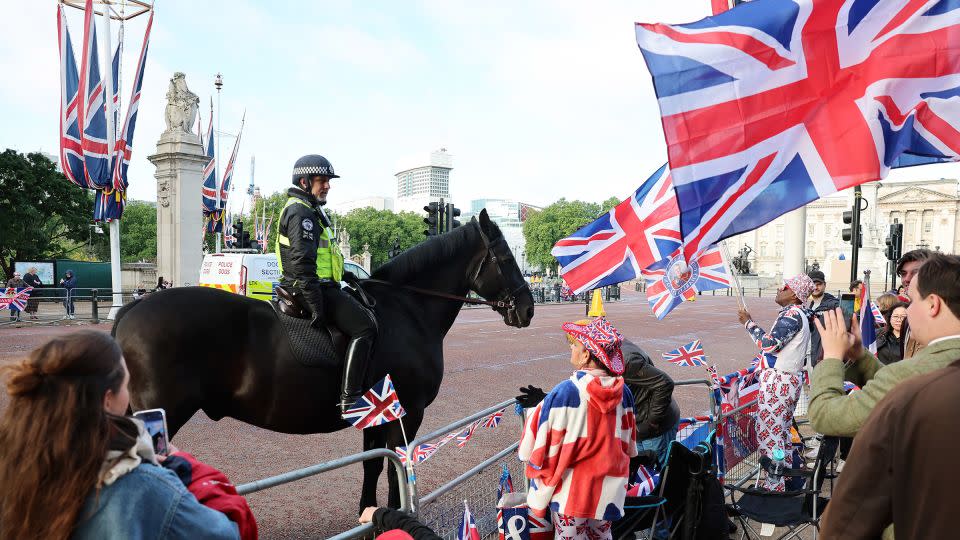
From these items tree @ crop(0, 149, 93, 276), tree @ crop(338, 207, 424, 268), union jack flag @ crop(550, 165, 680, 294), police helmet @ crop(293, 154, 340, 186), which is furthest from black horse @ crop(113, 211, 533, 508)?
tree @ crop(338, 207, 424, 268)

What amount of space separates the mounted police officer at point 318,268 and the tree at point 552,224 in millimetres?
82708

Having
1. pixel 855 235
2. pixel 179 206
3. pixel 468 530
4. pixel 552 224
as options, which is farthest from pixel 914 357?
pixel 552 224

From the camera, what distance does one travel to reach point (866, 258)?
51062 millimetres

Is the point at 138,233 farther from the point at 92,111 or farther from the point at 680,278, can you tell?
the point at 680,278

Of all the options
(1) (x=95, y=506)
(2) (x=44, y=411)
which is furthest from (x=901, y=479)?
(2) (x=44, y=411)

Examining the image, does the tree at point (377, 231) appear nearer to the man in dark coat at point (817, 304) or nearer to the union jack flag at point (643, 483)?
the man in dark coat at point (817, 304)

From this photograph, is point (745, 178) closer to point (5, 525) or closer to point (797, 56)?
point (797, 56)

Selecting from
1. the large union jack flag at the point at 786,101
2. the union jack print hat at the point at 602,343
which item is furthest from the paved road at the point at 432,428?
the large union jack flag at the point at 786,101

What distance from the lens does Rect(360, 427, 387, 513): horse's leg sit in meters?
4.24

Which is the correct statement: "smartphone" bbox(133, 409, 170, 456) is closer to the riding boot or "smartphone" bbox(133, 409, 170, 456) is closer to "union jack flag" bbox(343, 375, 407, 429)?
"union jack flag" bbox(343, 375, 407, 429)

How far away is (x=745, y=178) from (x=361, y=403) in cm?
264

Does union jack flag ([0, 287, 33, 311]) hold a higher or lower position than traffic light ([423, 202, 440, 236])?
lower

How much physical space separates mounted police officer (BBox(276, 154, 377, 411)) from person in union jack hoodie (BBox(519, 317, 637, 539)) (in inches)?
61.9

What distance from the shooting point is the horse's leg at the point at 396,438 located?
4242 mm
